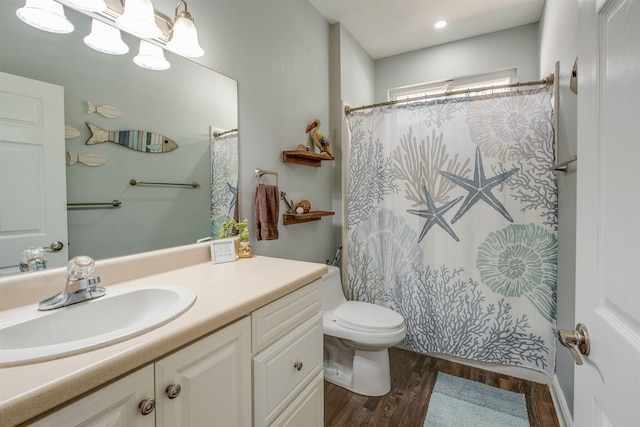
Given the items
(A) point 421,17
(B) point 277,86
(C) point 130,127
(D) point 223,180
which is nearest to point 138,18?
(C) point 130,127

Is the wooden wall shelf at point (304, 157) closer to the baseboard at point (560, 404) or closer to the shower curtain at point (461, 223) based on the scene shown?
the shower curtain at point (461, 223)

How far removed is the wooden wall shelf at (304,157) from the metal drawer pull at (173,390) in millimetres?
1433

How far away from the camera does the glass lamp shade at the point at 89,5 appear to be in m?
0.95

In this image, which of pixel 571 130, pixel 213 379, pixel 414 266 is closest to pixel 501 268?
pixel 414 266

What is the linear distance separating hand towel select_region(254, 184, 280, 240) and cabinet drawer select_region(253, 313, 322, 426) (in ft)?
1.92

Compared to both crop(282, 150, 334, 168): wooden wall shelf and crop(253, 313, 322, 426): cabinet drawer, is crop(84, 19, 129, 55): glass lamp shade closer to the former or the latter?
crop(282, 150, 334, 168): wooden wall shelf

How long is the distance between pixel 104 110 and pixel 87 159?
19cm

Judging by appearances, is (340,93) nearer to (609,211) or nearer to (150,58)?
(150,58)

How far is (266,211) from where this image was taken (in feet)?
5.37

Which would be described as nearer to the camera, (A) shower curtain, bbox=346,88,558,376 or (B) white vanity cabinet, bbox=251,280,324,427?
(B) white vanity cabinet, bbox=251,280,324,427

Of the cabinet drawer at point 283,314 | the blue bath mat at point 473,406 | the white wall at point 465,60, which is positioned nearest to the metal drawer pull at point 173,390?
the cabinet drawer at point 283,314

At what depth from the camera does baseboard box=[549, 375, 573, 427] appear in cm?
144

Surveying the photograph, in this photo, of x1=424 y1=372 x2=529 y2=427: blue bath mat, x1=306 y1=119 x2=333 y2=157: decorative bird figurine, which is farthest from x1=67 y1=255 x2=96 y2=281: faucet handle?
x1=424 y1=372 x2=529 y2=427: blue bath mat

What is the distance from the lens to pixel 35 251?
0.88 metres
